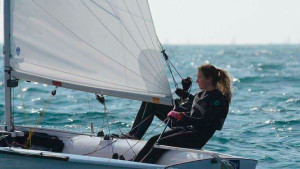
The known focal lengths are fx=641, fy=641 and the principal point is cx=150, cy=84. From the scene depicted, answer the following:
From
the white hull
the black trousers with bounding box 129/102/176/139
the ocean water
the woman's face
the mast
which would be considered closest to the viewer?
the white hull

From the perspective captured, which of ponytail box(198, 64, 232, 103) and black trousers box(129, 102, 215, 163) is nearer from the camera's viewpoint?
black trousers box(129, 102, 215, 163)

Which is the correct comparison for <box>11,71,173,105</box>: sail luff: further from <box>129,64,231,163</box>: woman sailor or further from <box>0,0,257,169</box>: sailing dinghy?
<box>129,64,231,163</box>: woman sailor

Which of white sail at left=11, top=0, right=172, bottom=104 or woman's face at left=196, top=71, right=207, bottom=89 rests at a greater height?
white sail at left=11, top=0, right=172, bottom=104

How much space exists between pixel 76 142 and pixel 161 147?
3.97ft

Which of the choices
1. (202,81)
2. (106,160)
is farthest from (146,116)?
(106,160)

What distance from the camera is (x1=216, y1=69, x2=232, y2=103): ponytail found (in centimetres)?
603

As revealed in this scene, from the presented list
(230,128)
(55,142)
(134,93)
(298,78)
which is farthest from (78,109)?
(298,78)

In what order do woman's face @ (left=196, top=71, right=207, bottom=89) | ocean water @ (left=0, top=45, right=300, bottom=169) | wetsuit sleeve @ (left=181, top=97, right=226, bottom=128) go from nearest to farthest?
1. wetsuit sleeve @ (left=181, top=97, right=226, bottom=128)
2. woman's face @ (left=196, top=71, right=207, bottom=89)
3. ocean water @ (left=0, top=45, right=300, bottom=169)

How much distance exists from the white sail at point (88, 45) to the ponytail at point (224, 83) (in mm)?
519

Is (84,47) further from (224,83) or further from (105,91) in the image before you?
(224,83)

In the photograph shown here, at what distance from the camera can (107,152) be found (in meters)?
6.45

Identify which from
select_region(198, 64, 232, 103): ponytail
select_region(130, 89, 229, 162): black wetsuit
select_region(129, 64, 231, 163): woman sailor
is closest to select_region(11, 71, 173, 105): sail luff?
select_region(129, 64, 231, 163): woman sailor

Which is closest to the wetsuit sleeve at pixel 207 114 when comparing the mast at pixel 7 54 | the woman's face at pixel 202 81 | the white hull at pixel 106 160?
the woman's face at pixel 202 81

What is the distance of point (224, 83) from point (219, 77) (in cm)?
8
